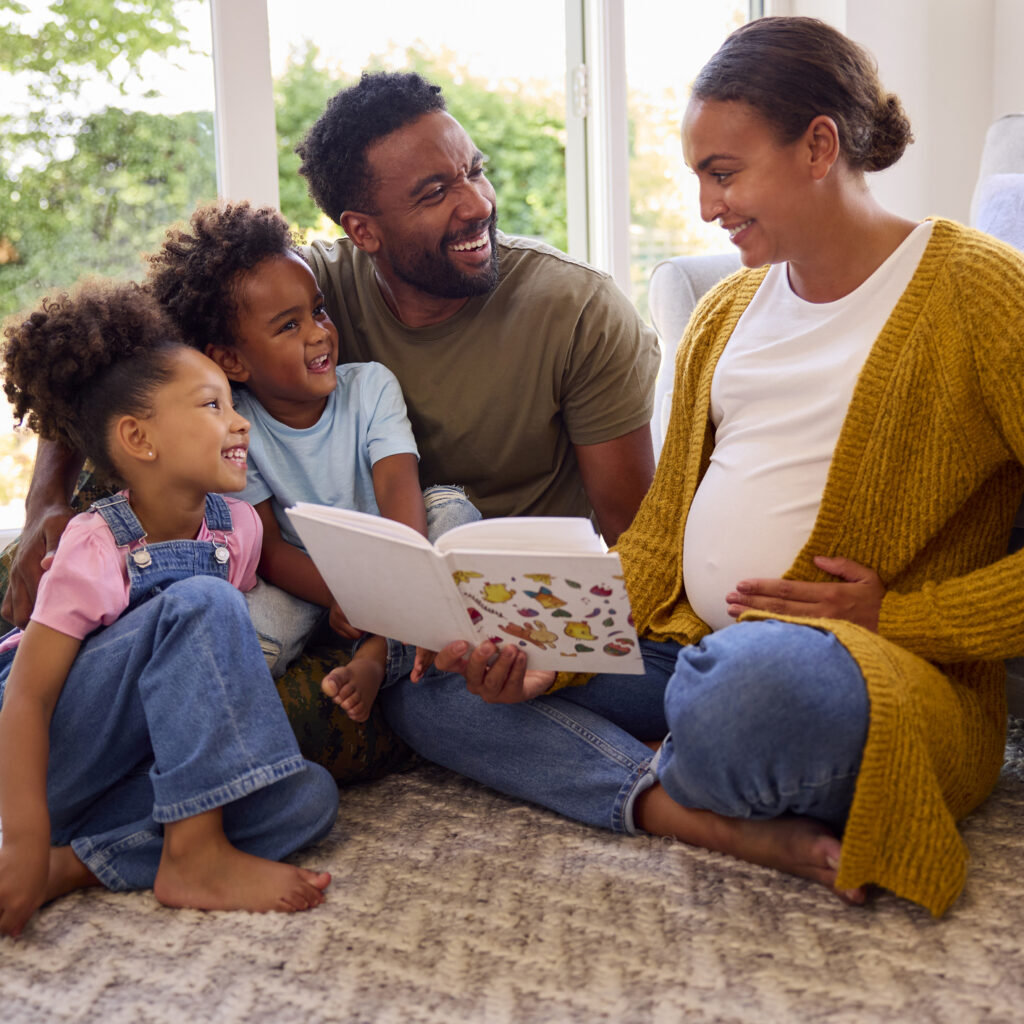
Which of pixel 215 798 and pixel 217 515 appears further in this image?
pixel 217 515

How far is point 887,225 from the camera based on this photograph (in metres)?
1.28

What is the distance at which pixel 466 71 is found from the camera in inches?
115

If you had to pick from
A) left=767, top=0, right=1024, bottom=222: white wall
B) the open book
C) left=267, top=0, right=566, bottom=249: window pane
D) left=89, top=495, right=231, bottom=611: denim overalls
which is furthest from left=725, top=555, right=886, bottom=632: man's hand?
left=767, top=0, right=1024, bottom=222: white wall

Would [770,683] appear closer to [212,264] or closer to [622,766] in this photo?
[622,766]

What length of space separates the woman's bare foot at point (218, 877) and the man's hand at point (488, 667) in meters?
0.27

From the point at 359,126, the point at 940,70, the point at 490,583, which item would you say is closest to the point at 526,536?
the point at 490,583

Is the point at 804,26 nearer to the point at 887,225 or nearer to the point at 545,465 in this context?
the point at 887,225

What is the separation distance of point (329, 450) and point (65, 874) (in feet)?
2.11

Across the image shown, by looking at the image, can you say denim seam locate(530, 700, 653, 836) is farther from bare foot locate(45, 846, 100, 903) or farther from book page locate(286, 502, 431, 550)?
bare foot locate(45, 846, 100, 903)

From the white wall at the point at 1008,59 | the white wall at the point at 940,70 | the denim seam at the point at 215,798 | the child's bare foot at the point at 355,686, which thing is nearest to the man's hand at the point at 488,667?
the child's bare foot at the point at 355,686

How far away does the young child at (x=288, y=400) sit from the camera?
1.51 metres

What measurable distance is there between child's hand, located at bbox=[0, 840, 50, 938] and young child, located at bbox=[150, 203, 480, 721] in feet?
1.32

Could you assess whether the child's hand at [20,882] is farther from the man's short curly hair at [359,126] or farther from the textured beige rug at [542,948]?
the man's short curly hair at [359,126]

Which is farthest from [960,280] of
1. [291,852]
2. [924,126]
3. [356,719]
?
[924,126]
